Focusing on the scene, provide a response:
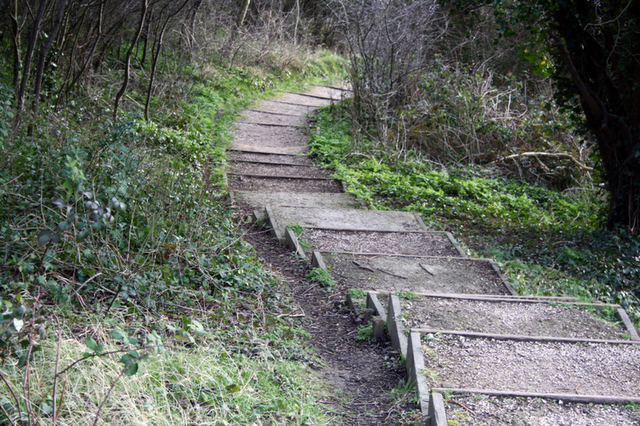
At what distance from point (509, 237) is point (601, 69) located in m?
2.12

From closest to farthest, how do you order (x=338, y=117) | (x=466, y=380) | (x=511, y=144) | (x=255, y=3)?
1. (x=466, y=380)
2. (x=511, y=144)
3. (x=338, y=117)
4. (x=255, y=3)

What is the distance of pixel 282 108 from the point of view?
1226 centimetres

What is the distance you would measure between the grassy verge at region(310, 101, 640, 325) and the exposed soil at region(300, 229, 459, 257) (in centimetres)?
43

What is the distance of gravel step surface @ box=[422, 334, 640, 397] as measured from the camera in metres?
3.26

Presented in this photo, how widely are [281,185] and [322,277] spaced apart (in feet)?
10.8

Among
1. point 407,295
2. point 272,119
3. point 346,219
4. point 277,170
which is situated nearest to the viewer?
point 407,295

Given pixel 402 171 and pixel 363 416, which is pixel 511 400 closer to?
pixel 363 416

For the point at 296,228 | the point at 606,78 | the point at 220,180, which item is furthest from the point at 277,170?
the point at 606,78

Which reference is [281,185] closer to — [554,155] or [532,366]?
[554,155]

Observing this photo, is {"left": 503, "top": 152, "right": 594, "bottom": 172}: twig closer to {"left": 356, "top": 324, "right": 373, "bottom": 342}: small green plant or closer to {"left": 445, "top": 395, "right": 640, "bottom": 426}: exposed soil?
{"left": 356, "top": 324, "right": 373, "bottom": 342}: small green plant

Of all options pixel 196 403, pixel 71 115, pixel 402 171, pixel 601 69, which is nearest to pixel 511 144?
pixel 402 171

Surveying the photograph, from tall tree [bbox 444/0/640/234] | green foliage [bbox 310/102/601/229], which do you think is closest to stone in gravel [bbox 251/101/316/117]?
green foliage [bbox 310/102/601/229]

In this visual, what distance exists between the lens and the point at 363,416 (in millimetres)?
3199

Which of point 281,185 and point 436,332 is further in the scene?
point 281,185
